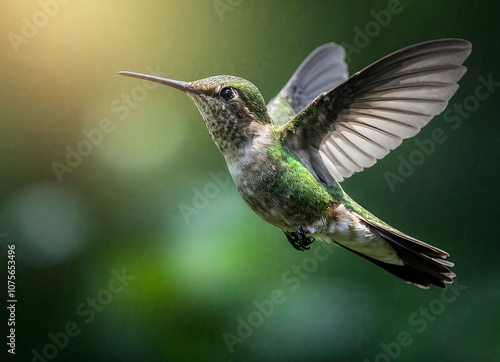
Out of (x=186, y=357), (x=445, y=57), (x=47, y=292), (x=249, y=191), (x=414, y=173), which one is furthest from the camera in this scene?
(x=414, y=173)

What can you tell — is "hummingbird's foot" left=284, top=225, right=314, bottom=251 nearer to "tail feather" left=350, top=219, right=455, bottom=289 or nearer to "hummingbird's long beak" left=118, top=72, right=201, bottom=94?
"tail feather" left=350, top=219, right=455, bottom=289

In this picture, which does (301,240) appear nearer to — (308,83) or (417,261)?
(417,261)

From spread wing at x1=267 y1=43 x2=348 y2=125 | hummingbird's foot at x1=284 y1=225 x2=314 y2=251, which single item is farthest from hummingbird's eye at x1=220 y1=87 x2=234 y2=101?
spread wing at x1=267 y1=43 x2=348 y2=125

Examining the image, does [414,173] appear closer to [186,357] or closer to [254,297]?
[254,297]

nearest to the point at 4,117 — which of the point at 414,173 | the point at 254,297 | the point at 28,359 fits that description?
the point at 28,359

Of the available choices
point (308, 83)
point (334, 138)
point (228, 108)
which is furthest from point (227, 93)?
point (308, 83)
